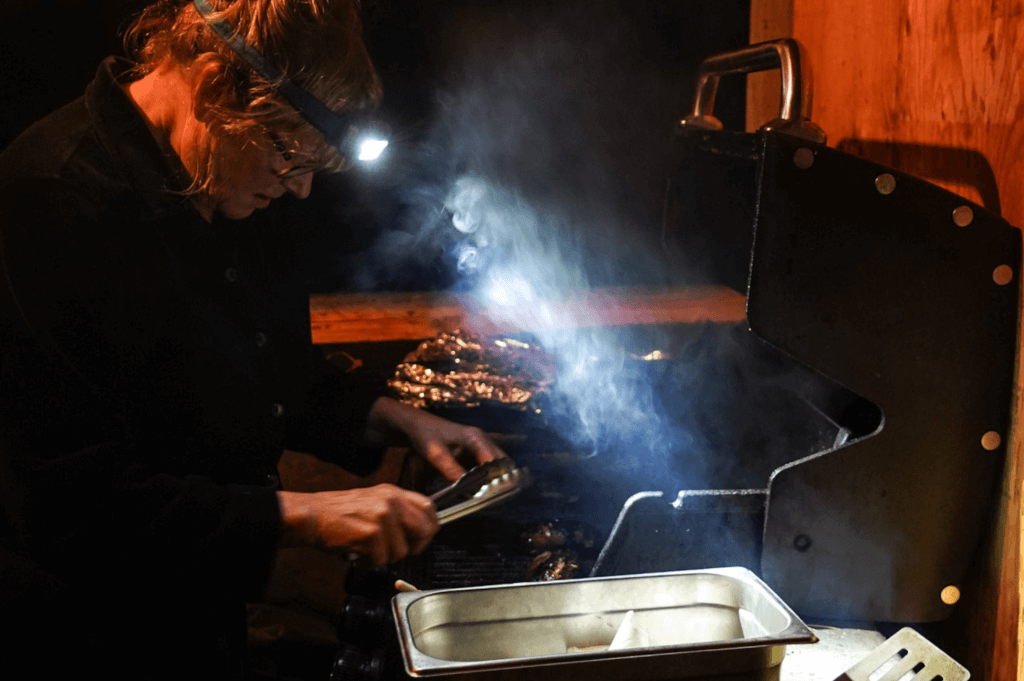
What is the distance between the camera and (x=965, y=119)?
53.6 inches

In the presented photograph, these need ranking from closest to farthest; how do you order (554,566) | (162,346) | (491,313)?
1. (162,346)
2. (554,566)
3. (491,313)

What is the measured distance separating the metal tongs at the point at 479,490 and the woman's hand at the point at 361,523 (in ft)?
0.22

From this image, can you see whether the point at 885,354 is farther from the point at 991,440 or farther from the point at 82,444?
the point at 82,444

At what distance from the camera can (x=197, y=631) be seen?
1.78 metres

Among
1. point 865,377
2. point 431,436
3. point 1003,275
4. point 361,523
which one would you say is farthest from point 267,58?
point 1003,275

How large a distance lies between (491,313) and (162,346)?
2.23 m

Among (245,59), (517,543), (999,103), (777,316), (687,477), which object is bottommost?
(517,543)

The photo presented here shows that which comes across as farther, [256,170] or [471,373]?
[471,373]

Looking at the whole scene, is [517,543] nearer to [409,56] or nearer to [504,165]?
[504,165]

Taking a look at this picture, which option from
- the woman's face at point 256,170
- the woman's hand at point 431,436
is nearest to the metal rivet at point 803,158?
the woman's face at point 256,170

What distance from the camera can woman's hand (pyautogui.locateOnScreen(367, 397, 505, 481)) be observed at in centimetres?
206

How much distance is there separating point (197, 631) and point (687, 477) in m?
1.36

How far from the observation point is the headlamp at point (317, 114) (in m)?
1.47

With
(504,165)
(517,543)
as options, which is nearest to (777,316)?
(517,543)
